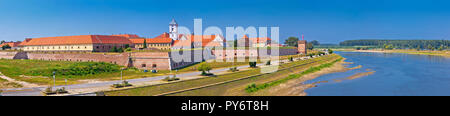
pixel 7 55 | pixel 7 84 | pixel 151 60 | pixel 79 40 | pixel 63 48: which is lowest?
pixel 7 84

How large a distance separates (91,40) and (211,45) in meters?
22.5

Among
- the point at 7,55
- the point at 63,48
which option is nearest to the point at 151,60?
the point at 63,48

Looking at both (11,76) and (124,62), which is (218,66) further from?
(11,76)

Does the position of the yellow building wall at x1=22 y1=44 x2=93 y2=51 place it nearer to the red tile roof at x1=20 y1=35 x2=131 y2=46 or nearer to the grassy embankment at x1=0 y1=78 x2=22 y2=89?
the red tile roof at x1=20 y1=35 x2=131 y2=46

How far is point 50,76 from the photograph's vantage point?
2931 cm

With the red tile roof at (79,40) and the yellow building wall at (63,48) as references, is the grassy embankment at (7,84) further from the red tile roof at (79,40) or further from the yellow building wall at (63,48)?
the red tile roof at (79,40)

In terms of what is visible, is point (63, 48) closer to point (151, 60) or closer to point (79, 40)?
point (79, 40)

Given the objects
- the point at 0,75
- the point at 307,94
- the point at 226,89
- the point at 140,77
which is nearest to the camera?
the point at 307,94

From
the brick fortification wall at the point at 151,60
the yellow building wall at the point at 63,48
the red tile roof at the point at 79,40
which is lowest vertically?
the brick fortification wall at the point at 151,60

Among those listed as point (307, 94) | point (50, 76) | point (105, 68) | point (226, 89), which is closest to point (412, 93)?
point (307, 94)

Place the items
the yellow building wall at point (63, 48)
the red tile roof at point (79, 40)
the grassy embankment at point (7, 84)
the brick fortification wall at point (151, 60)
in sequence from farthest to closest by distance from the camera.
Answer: the red tile roof at point (79, 40), the yellow building wall at point (63, 48), the brick fortification wall at point (151, 60), the grassy embankment at point (7, 84)

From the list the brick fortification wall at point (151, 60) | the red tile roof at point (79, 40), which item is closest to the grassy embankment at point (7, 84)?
the brick fortification wall at point (151, 60)

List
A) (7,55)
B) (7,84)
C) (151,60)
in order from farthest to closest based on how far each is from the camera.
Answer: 1. (7,55)
2. (151,60)
3. (7,84)
